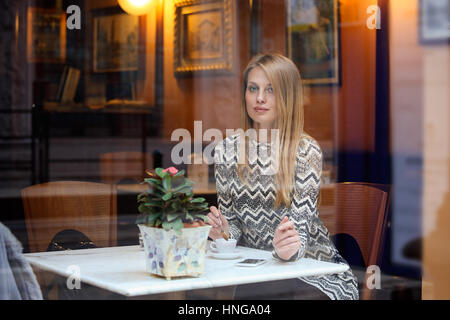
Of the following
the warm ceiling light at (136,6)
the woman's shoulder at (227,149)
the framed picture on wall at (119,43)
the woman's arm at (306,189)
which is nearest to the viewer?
the woman's arm at (306,189)

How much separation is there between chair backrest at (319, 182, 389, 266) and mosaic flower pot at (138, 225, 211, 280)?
3.07 feet

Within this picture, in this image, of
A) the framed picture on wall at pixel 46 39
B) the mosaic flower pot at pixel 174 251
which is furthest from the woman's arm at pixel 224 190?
the framed picture on wall at pixel 46 39

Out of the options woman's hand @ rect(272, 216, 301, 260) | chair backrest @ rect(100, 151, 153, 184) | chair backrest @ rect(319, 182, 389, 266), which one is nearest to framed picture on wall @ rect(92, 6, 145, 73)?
chair backrest @ rect(100, 151, 153, 184)

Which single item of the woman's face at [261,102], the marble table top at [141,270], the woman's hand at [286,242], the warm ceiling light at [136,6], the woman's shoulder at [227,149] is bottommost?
the marble table top at [141,270]

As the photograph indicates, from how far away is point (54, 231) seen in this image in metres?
2.83

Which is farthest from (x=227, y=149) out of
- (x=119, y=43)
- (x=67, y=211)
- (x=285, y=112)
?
(x=119, y=43)

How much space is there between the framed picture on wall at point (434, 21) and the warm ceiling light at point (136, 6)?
3102mm

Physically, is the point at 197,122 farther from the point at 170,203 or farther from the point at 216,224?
the point at 170,203

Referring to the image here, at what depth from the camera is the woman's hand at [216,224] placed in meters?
2.30

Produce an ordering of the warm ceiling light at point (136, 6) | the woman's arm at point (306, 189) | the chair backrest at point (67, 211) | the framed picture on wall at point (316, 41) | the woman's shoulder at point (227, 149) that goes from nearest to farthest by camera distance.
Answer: the woman's arm at point (306, 189)
the woman's shoulder at point (227, 149)
the chair backrest at point (67, 211)
the framed picture on wall at point (316, 41)
the warm ceiling light at point (136, 6)

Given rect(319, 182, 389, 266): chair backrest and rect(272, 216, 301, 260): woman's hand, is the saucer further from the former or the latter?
rect(319, 182, 389, 266): chair backrest

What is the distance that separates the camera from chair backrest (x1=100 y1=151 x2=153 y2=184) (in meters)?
4.50

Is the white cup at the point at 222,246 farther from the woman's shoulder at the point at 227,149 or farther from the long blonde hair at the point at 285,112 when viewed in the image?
the woman's shoulder at the point at 227,149
